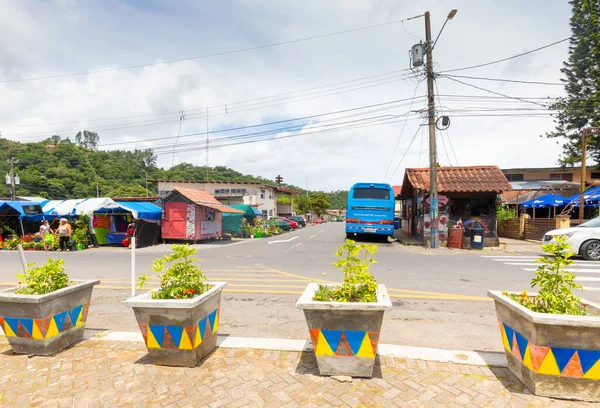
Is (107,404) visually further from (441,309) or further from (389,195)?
(389,195)

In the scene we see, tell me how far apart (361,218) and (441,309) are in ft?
39.8

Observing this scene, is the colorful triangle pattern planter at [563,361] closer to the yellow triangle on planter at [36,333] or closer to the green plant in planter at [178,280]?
the green plant in planter at [178,280]

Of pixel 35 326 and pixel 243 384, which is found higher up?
pixel 35 326

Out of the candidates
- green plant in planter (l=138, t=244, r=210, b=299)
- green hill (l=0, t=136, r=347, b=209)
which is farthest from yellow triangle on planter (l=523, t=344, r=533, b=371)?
green hill (l=0, t=136, r=347, b=209)

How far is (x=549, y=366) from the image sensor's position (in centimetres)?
268

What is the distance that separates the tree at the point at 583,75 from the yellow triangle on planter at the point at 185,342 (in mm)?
30038

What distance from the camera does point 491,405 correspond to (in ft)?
8.72

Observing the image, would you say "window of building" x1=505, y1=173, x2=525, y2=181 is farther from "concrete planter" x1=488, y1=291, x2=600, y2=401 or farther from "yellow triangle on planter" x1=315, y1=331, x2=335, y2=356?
"yellow triangle on planter" x1=315, y1=331, x2=335, y2=356

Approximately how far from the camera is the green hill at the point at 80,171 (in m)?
50.4

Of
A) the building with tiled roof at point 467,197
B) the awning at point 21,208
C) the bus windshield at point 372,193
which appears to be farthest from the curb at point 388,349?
the awning at point 21,208

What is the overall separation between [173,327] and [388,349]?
2451 millimetres

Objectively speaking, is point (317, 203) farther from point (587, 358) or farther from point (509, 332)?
point (587, 358)

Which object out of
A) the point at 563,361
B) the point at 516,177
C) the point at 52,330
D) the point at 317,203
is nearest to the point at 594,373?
the point at 563,361

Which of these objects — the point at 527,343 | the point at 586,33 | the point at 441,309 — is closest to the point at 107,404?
the point at 527,343
